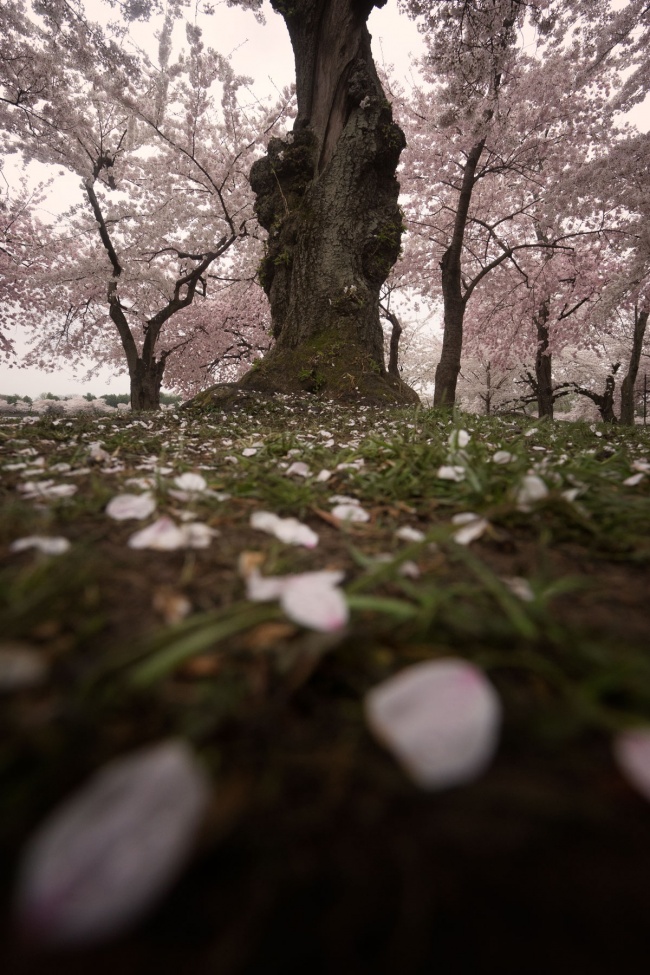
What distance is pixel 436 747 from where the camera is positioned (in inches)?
17.6

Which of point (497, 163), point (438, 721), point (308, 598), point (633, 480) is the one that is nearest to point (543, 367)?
point (497, 163)

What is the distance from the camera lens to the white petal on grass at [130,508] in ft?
3.77

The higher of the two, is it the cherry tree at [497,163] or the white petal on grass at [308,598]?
the cherry tree at [497,163]

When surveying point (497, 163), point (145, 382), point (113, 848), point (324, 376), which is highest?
point (497, 163)

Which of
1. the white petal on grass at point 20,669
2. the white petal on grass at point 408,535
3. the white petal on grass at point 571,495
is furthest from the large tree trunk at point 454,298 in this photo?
the white petal on grass at point 20,669

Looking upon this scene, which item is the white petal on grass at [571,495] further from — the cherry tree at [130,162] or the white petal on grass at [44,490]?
the cherry tree at [130,162]

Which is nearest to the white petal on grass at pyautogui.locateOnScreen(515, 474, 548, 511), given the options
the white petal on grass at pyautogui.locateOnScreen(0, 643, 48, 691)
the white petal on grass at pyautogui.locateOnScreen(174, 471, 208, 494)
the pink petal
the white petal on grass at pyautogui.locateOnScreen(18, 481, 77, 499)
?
the pink petal

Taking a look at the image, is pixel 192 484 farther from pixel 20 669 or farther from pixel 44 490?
pixel 20 669

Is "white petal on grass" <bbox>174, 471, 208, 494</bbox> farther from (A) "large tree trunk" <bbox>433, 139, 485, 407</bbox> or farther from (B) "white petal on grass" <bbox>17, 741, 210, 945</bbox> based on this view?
(A) "large tree trunk" <bbox>433, 139, 485, 407</bbox>

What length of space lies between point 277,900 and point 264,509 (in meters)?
1.09

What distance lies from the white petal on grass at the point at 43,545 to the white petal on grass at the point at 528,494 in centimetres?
114

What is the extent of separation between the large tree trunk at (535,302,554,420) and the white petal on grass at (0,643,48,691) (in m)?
15.3

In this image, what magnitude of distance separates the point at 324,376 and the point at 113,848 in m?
5.79

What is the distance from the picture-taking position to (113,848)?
37 cm
